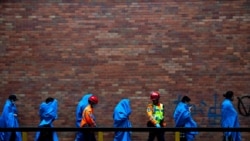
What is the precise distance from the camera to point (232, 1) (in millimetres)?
12133

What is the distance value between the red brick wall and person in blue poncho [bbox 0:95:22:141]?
2.28 feet

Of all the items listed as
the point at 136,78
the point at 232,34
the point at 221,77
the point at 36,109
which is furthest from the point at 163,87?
the point at 36,109

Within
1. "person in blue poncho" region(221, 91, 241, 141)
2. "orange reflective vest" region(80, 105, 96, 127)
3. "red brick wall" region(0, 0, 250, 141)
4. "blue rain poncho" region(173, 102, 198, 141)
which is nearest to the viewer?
"orange reflective vest" region(80, 105, 96, 127)

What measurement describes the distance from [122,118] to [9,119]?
2.74 metres

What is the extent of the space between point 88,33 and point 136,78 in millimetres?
1729

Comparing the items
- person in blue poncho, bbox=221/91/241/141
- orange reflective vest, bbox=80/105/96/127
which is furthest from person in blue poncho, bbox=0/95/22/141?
person in blue poncho, bbox=221/91/241/141

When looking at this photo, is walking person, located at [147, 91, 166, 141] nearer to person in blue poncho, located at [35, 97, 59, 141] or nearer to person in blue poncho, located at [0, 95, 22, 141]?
person in blue poncho, located at [35, 97, 59, 141]

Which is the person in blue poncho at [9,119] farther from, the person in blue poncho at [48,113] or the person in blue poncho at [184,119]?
the person in blue poncho at [184,119]

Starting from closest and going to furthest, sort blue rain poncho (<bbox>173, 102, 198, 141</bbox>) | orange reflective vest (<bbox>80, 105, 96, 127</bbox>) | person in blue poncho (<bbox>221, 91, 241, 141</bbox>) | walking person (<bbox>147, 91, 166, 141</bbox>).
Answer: orange reflective vest (<bbox>80, 105, 96, 127</bbox>), walking person (<bbox>147, 91, 166, 141</bbox>), person in blue poncho (<bbox>221, 91, 241, 141</bbox>), blue rain poncho (<bbox>173, 102, 198, 141</bbox>)

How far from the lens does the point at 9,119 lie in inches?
446

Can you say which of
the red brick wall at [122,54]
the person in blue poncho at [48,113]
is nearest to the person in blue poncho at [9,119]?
the person in blue poncho at [48,113]

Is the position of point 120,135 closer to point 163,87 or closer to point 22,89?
point 163,87

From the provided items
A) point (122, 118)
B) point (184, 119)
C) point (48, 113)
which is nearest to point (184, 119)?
point (184, 119)

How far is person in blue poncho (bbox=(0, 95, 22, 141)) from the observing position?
36.8 ft
